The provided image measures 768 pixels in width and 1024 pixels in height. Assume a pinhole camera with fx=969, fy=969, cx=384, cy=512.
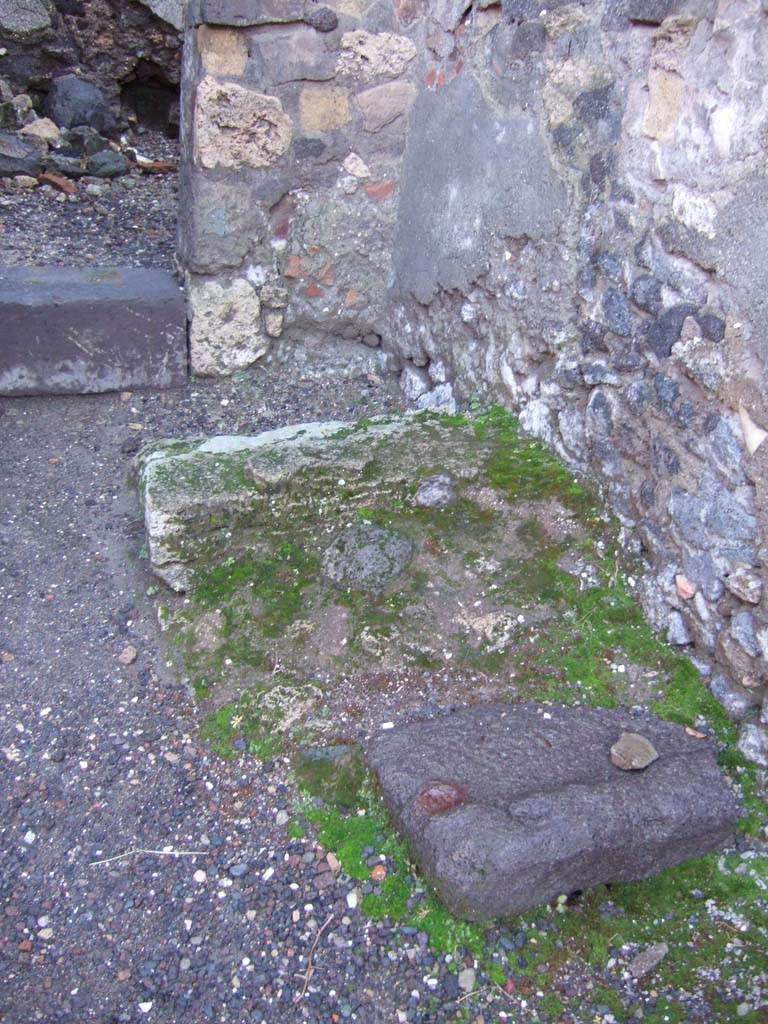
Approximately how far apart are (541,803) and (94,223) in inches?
131

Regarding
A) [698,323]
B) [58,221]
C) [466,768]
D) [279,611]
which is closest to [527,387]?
[698,323]

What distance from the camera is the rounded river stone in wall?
255 centimetres

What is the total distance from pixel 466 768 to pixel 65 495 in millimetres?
1672

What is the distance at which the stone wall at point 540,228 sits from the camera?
2.08 m

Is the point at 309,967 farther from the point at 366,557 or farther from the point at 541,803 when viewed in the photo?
the point at 366,557

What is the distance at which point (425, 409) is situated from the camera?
3.21 meters

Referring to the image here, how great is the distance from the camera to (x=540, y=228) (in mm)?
2725

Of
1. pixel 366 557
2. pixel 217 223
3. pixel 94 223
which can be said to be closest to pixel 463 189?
pixel 217 223

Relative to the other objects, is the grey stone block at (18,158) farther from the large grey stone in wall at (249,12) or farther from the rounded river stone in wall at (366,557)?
the rounded river stone in wall at (366,557)

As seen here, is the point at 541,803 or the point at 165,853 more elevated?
the point at 541,803

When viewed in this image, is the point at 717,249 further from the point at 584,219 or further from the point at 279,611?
the point at 279,611

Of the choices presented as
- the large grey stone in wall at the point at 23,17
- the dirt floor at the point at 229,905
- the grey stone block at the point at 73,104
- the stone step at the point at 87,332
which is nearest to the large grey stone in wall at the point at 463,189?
the stone step at the point at 87,332

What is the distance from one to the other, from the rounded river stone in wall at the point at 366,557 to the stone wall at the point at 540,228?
0.57 meters

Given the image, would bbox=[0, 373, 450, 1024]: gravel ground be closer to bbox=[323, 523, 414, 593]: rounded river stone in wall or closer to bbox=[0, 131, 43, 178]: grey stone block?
bbox=[323, 523, 414, 593]: rounded river stone in wall
